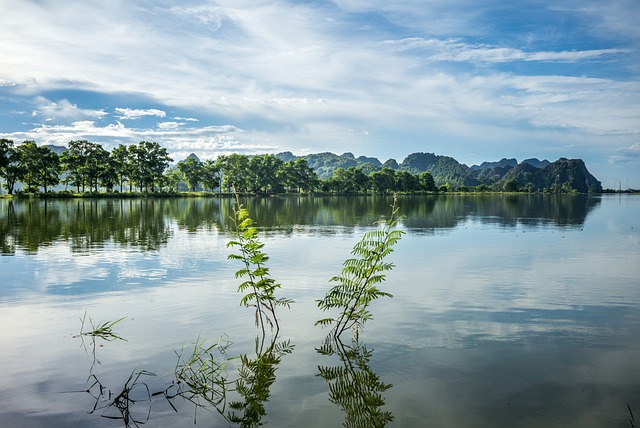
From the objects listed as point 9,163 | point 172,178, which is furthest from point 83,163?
point 172,178

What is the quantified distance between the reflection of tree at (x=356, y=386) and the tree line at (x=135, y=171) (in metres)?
118

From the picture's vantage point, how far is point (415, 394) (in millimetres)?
8188

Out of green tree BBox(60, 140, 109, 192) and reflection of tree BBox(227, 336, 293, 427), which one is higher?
green tree BBox(60, 140, 109, 192)

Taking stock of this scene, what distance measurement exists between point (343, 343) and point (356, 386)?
7.71 feet

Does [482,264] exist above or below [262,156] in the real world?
below

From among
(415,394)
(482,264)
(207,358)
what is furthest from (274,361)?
(482,264)

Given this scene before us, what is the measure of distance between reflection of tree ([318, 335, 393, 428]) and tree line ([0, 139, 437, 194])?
386ft

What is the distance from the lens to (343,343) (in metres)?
10.9

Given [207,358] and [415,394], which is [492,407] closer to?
[415,394]

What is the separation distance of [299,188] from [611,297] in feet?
580

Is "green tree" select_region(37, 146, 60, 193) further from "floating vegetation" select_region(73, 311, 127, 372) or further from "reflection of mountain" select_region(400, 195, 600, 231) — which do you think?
"floating vegetation" select_region(73, 311, 127, 372)

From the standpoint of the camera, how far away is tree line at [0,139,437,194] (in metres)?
114

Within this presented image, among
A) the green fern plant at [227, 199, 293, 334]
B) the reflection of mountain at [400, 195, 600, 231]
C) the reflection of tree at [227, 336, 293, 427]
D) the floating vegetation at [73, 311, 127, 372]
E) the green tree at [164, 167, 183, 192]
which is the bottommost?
the reflection of tree at [227, 336, 293, 427]

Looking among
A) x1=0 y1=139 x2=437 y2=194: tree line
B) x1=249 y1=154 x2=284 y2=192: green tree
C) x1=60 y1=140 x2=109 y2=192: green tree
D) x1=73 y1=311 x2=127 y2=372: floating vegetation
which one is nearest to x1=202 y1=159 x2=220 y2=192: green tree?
x1=0 y1=139 x2=437 y2=194: tree line
